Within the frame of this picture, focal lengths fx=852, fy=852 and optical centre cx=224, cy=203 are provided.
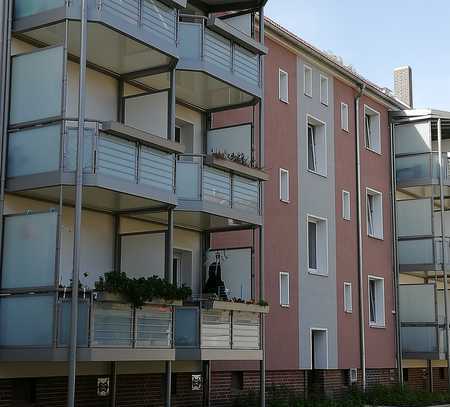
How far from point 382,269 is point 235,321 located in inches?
426

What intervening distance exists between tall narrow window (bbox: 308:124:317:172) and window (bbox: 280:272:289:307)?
154 inches

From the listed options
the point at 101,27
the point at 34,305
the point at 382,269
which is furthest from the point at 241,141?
the point at 382,269

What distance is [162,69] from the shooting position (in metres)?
16.8

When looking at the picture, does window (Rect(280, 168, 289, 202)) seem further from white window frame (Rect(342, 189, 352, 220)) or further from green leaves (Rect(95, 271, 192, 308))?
green leaves (Rect(95, 271, 192, 308))

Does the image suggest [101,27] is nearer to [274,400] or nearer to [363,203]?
[274,400]

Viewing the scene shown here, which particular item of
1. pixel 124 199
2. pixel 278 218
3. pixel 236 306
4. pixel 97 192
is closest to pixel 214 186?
pixel 236 306

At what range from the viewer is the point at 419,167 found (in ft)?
93.0

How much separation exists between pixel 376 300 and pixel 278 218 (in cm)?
690

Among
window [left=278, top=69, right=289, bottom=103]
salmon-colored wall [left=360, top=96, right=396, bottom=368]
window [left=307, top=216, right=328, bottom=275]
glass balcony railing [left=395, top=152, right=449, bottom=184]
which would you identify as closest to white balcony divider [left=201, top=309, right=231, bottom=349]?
window [left=307, top=216, right=328, bottom=275]

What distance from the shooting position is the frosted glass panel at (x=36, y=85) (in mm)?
14305

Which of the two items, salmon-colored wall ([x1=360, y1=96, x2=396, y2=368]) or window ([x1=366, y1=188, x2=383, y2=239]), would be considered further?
window ([x1=366, y1=188, x2=383, y2=239])

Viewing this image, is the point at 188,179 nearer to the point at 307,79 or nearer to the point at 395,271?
the point at 307,79

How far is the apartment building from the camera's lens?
14.0m

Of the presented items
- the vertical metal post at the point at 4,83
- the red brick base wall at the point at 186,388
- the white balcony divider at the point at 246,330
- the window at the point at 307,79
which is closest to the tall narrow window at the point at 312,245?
the red brick base wall at the point at 186,388
